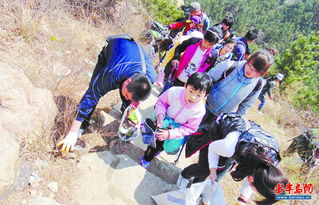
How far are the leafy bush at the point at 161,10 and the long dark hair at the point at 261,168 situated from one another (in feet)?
18.4

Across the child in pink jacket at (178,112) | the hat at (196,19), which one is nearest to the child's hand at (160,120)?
the child in pink jacket at (178,112)

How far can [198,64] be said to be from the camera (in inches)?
99.5

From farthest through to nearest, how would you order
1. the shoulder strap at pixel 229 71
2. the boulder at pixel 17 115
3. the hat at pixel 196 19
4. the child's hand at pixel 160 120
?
the hat at pixel 196 19 < the shoulder strap at pixel 229 71 < the child's hand at pixel 160 120 < the boulder at pixel 17 115

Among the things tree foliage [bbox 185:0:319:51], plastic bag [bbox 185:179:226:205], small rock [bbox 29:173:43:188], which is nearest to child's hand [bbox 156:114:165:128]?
plastic bag [bbox 185:179:226:205]

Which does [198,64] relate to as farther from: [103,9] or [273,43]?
[273,43]

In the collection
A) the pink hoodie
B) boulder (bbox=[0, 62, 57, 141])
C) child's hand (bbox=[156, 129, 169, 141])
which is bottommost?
boulder (bbox=[0, 62, 57, 141])

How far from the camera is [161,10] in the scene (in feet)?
21.9

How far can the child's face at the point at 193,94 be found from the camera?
177 cm

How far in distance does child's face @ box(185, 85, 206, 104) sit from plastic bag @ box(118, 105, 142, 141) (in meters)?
0.46

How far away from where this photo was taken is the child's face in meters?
1.77

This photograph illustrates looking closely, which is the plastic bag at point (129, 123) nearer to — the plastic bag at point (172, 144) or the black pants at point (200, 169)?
the plastic bag at point (172, 144)

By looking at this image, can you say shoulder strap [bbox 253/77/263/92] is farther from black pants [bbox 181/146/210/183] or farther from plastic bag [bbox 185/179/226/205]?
plastic bag [bbox 185/179/226/205]

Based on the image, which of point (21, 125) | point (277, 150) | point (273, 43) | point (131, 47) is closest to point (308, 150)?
point (277, 150)

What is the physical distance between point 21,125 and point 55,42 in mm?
2030
